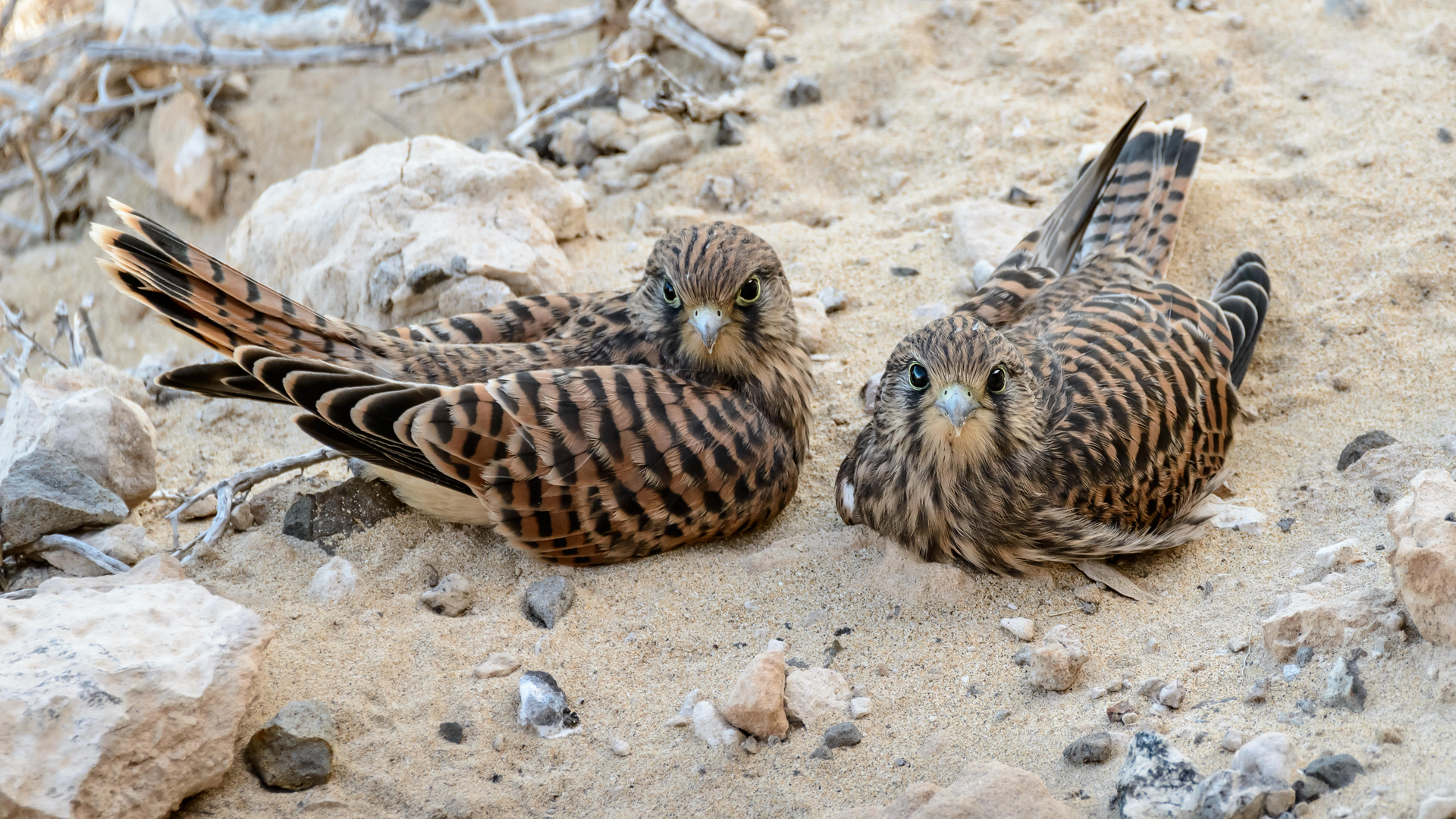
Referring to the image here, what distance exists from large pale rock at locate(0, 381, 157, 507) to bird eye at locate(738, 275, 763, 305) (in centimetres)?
167

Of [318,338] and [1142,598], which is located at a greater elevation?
[318,338]

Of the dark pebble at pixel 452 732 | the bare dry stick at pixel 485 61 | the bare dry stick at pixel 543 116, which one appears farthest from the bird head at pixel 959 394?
the bare dry stick at pixel 485 61

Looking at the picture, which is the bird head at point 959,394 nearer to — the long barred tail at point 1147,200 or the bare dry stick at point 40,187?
the long barred tail at point 1147,200

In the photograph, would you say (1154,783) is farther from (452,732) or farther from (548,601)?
(548,601)

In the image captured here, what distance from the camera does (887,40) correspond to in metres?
5.21

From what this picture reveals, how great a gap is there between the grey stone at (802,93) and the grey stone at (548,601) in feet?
8.83

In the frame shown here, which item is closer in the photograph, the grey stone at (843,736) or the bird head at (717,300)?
the grey stone at (843,736)

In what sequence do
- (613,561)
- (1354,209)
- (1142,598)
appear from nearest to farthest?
(1142,598), (613,561), (1354,209)

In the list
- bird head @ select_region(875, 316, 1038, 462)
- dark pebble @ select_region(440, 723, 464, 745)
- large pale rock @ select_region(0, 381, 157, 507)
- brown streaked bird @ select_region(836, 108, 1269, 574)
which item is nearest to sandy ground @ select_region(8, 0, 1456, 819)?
Answer: dark pebble @ select_region(440, 723, 464, 745)

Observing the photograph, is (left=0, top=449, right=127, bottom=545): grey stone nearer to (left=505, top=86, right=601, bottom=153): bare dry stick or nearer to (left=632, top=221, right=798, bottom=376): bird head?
(left=632, top=221, right=798, bottom=376): bird head

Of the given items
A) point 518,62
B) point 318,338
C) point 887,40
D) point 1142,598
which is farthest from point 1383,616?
point 518,62

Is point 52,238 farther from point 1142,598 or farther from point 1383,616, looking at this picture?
point 1383,616

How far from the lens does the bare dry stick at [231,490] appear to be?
3.20m

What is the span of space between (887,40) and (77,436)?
3.53 m
